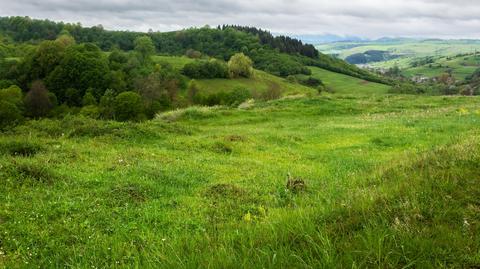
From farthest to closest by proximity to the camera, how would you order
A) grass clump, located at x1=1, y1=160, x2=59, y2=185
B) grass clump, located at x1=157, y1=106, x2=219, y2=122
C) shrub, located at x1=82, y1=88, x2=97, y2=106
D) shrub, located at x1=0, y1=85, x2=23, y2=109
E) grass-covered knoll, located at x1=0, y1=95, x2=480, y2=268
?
shrub, located at x1=82, y1=88, x2=97, y2=106, shrub, located at x1=0, y1=85, x2=23, y2=109, grass clump, located at x1=157, y1=106, x2=219, y2=122, grass clump, located at x1=1, y1=160, x2=59, y2=185, grass-covered knoll, located at x1=0, y1=95, x2=480, y2=268

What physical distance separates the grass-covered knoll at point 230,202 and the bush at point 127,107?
176 feet

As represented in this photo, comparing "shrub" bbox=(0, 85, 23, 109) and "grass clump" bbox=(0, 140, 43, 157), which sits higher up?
"grass clump" bbox=(0, 140, 43, 157)

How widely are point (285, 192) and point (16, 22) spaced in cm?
21862

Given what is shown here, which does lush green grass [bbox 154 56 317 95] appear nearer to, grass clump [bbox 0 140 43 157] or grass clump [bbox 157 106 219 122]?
grass clump [bbox 157 106 219 122]

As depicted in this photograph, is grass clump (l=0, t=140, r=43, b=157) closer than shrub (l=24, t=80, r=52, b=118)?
Yes

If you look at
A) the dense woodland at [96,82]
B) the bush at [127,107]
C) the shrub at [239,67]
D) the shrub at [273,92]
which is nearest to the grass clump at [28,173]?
the dense woodland at [96,82]

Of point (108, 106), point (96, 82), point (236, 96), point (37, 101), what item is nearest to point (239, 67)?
point (236, 96)

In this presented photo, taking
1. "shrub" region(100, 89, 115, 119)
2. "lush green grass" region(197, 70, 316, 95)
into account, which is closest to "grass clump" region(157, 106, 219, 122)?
"shrub" region(100, 89, 115, 119)

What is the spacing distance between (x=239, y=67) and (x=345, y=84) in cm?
4806

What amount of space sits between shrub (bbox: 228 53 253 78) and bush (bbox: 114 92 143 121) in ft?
229

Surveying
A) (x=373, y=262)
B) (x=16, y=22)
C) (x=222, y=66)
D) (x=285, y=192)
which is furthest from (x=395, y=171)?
(x=16, y=22)

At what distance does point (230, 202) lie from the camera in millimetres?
9703

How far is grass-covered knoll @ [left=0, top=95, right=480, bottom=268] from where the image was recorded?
472 centimetres

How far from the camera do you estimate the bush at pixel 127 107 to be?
74000mm
